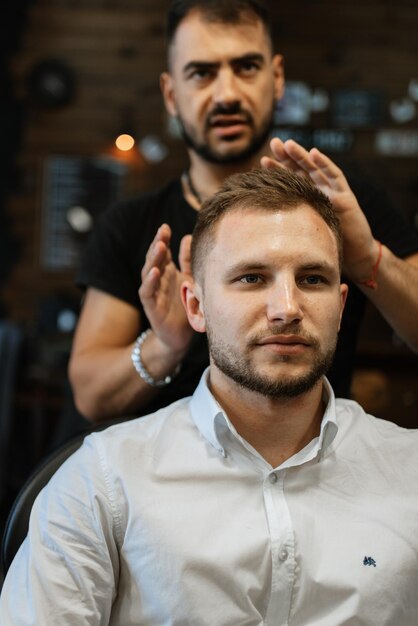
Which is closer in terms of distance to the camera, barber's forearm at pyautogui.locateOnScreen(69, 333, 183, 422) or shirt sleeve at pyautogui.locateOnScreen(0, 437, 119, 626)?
shirt sleeve at pyautogui.locateOnScreen(0, 437, 119, 626)

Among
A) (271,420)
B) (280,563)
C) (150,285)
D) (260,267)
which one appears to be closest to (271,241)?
(260,267)

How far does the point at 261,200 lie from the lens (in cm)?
151

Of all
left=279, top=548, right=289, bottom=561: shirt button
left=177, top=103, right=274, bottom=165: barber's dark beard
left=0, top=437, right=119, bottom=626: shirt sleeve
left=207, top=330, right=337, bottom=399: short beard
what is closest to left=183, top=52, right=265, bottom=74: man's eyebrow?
left=177, top=103, right=274, bottom=165: barber's dark beard

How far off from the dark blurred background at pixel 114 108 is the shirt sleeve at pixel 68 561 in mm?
4051

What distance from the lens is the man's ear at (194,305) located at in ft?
5.27

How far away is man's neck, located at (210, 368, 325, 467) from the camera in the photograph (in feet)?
4.82

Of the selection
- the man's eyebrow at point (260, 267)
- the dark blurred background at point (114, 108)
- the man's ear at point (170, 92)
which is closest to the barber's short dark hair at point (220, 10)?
the man's ear at point (170, 92)

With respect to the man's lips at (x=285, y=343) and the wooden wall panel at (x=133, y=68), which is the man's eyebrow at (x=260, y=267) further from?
the wooden wall panel at (x=133, y=68)

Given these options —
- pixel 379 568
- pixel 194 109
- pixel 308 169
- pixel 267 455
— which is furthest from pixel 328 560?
pixel 194 109

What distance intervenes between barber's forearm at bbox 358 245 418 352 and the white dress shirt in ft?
1.55

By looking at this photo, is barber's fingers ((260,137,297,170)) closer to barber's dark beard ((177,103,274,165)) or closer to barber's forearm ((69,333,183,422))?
barber's dark beard ((177,103,274,165))

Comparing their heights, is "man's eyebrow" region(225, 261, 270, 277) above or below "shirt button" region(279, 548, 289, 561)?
above

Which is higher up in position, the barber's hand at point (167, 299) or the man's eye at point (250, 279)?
the man's eye at point (250, 279)

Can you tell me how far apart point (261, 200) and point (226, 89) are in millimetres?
661
